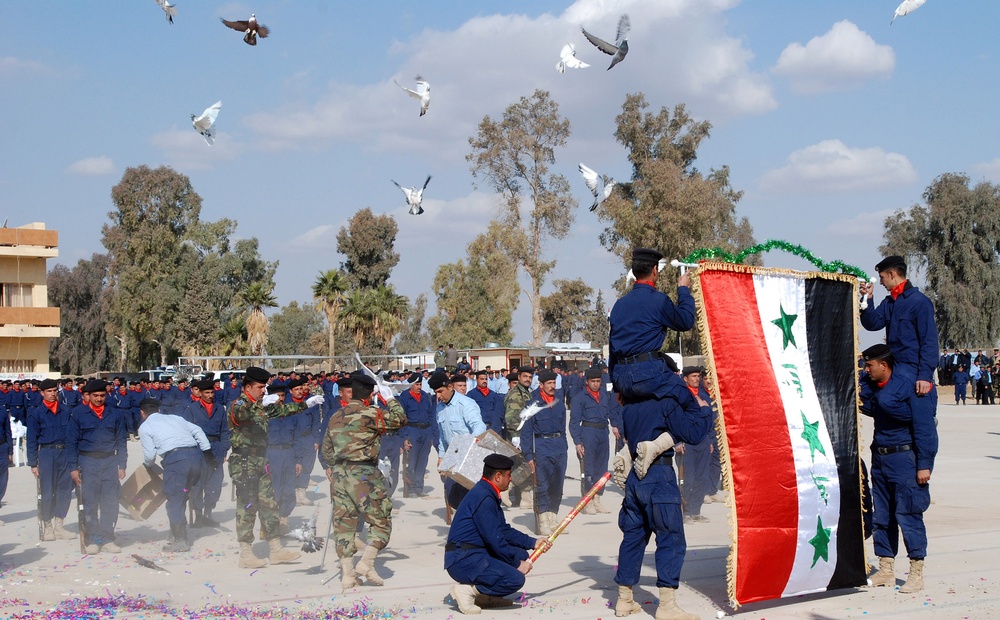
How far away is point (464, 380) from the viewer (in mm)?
13078

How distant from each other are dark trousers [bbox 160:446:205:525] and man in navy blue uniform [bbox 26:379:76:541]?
79.5 inches

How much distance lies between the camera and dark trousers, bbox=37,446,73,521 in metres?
11.6

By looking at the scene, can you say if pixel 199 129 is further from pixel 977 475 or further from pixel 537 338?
pixel 537 338

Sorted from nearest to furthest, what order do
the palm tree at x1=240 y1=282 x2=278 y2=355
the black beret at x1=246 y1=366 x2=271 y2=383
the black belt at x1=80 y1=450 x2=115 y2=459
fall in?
1. the black beret at x1=246 y1=366 x2=271 y2=383
2. the black belt at x1=80 y1=450 x2=115 y2=459
3. the palm tree at x1=240 y1=282 x2=278 y2=355

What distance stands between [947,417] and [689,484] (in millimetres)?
19670

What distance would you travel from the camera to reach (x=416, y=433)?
14.4 metres

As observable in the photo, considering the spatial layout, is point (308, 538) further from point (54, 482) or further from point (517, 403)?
point (54, 482)

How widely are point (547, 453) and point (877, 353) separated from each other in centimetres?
466

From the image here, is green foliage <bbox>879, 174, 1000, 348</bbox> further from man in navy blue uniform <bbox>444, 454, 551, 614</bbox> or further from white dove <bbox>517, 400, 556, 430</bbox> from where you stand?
man in navy blue uniform <bbox>444, 454, 551, 614</bbox>

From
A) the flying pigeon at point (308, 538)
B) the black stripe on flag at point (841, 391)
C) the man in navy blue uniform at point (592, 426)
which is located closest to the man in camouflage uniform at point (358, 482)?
the flying pigeon at point (308, 538)

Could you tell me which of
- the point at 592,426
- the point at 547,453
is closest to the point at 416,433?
the point at 592,426

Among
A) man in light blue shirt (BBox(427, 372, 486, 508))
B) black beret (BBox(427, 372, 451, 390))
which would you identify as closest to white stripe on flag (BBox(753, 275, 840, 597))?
man in light blue shirt (BBox(427, 372, 486, 508))

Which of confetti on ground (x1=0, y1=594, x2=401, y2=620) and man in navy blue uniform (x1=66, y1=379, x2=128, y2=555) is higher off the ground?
man in navy blue uniform (x1=66, y1=379, x2=128, y2=555)

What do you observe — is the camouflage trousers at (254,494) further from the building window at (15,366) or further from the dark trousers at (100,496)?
the building window at (15,366)
